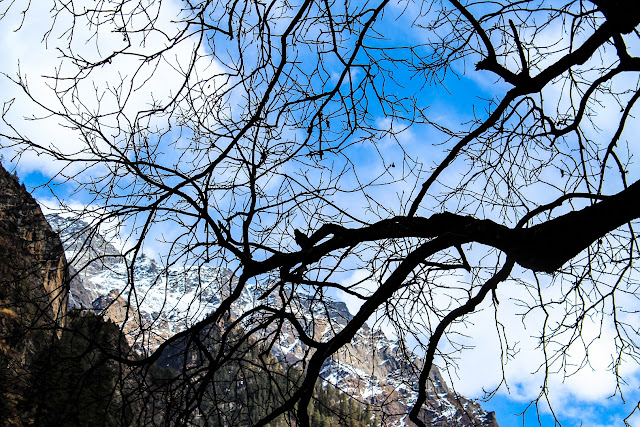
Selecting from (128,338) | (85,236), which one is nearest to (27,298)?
(85,236)

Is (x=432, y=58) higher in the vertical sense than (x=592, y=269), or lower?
higher

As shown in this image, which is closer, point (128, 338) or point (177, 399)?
point (177, 399)

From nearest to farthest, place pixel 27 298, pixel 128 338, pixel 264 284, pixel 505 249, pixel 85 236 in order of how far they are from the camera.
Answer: pixel 27 298 < pixel 505 249 < pixel 85 236 < pixel 128 338 < pixel 264 284

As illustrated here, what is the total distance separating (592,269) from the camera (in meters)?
2.51

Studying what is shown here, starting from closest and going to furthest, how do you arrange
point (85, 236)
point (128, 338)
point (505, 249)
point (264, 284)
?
point (505, 249)
point (85, 236)
point (128, 338)
point (264, 284)

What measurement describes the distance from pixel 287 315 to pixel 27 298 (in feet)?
3.92


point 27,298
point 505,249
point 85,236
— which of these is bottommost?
point 27,298

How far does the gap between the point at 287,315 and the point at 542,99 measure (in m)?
1.98

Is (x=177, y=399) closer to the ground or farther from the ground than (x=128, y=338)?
closer to the ground

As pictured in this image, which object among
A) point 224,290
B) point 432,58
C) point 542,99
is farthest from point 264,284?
point 542,99

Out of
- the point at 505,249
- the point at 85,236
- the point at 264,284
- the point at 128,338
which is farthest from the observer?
the point at 264,284

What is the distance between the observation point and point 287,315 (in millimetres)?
2445

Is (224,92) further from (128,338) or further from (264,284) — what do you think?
(128,338)

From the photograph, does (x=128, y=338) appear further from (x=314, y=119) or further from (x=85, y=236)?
(x=314, y=119)
